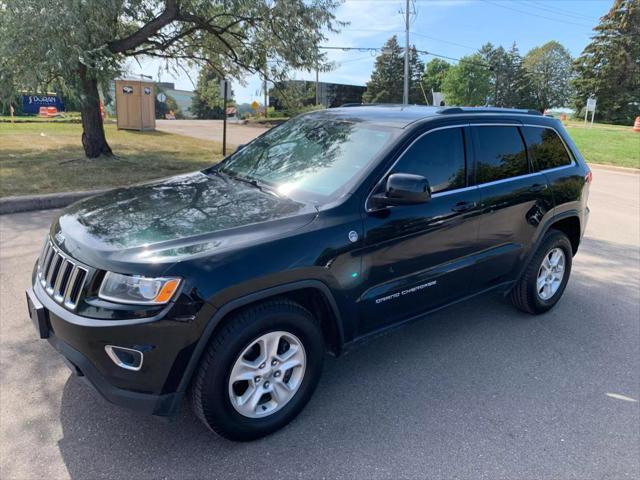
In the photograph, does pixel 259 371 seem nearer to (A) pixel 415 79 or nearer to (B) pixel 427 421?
(B) pixel 427 421

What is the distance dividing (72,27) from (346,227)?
8.04m

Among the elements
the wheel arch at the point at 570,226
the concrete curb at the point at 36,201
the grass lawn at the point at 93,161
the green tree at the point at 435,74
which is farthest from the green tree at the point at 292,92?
the green tree at the point at 435,74

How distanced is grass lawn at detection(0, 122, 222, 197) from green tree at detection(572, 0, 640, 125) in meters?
54.7

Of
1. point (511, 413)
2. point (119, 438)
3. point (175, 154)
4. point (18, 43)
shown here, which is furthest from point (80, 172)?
point (511, 413)

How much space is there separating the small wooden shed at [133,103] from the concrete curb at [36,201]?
15604 millimetres

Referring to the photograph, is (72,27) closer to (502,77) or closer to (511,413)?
(511,413)

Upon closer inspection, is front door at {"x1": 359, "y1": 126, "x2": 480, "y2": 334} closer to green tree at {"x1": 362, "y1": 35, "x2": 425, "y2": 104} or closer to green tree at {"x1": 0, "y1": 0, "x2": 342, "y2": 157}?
green tree at {"x1": 0, "y1": 0, "x2": 342, "y2": 157}

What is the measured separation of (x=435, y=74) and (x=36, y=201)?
10131 centimetres

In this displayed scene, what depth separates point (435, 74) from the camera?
99.2 m

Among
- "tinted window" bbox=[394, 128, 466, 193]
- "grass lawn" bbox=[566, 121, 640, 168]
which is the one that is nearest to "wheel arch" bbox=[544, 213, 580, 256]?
"tinted window" bbox=[394, 128, 466, 193]

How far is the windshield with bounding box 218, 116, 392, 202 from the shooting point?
317cm

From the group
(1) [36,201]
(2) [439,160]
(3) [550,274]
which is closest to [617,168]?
(3) [550,274]

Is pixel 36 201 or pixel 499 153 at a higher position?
pixel 499 153

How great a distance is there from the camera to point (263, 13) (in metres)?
10.8
